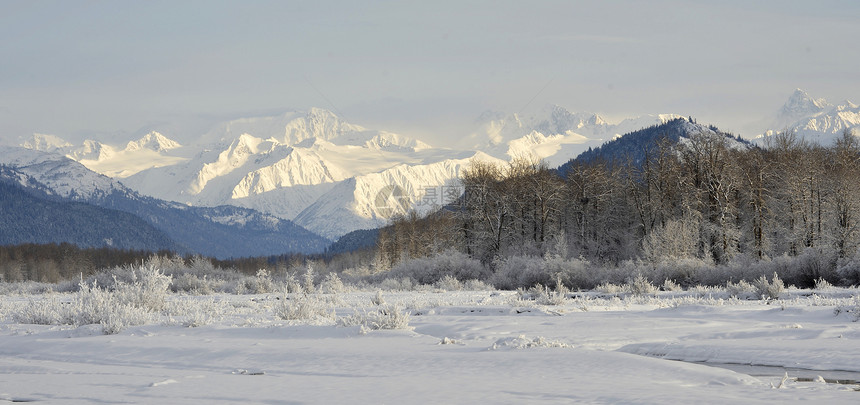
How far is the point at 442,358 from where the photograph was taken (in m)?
11.5

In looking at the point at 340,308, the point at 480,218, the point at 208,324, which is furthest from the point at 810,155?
the point at 208,324

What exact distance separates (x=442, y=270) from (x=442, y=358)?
3626 cm

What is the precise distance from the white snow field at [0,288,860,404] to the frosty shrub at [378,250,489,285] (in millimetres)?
27241

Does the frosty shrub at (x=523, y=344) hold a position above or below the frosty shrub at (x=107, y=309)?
below

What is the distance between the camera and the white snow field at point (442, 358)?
8.77 m

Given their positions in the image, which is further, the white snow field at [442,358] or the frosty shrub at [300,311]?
the frosty shrub at [300,311]

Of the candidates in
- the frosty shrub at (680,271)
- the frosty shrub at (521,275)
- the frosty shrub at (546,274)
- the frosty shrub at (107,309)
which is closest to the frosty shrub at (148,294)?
the frosty shrub at (107,309)

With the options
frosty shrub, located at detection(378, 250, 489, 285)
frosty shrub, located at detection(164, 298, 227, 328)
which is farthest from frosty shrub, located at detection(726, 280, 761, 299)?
frosty shrub, located at detection(378, 250, 489, 285)

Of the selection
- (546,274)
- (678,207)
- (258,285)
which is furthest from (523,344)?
(678,207)

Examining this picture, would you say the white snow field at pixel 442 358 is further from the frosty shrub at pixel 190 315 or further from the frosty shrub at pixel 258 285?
the frosty shrub at pixel 258 285

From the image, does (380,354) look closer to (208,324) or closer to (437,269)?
(208,324)

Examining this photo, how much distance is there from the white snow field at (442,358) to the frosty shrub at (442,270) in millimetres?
27241

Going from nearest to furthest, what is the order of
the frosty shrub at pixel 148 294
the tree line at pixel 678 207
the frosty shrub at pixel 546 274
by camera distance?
the frosty shrub at pixel 148 294
the frosty shrub at pixel 546 274
the tree line at pixel 678 207

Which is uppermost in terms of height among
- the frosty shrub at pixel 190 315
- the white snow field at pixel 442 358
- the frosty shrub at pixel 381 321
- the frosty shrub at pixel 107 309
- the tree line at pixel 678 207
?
the tree line at pixel 678 207
